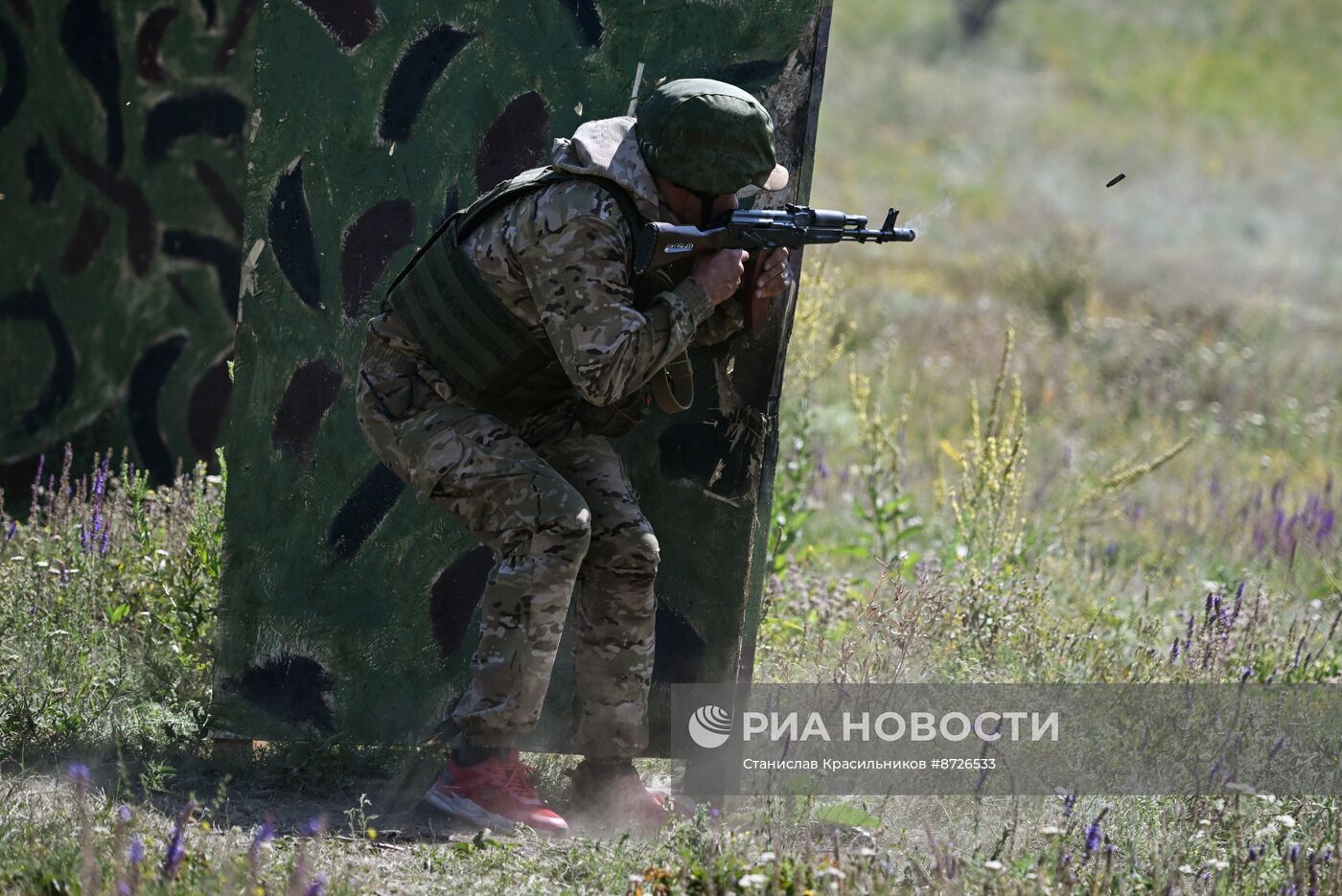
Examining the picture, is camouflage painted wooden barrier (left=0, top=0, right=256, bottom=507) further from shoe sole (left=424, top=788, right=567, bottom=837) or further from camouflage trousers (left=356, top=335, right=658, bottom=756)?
shoe sole (left=424, top=788, right=567, bottom=837)

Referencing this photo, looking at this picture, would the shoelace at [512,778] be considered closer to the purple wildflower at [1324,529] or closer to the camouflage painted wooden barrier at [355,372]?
the camouflage painted wooden barrier at [355,372]

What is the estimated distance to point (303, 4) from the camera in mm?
4242

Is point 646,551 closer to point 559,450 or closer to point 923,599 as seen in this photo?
point 559,450

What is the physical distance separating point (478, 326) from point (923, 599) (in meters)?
1.48

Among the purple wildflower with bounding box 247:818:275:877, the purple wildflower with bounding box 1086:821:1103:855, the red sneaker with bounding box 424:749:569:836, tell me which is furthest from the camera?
the red sneaker with bounding box 424:749:569:836

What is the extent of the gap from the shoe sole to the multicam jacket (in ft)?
3.46

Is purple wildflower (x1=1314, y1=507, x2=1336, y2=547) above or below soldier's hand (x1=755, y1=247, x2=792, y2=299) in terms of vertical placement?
above

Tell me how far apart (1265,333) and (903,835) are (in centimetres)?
898

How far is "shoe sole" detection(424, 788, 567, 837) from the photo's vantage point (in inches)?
150

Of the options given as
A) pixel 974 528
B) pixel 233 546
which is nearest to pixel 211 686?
pixel 233 546

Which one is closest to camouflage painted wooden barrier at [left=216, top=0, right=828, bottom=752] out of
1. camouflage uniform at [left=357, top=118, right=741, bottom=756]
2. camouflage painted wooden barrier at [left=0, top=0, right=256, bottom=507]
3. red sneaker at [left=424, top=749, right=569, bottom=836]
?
camouflage uniform at [left=357, top=118, right=741, bottom=756]

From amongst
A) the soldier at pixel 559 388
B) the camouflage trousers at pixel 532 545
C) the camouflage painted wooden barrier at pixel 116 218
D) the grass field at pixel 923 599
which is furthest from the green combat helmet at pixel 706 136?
the camouflage painted wooden barrier at pixel 116 218

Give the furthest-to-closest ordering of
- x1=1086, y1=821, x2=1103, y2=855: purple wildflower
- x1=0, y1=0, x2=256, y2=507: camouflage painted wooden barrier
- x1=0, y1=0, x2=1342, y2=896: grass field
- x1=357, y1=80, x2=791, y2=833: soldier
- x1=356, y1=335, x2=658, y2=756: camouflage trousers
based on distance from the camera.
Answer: x1=0, y1=0, x2=256, y2=507: camouflage painted wooden barrier → x1=356, y1=335, x2=658, y2=756: camouflage trousers → x1=357, y1=80, x2=791, y2=833: soldier → x1=0, y1=0, x2=1342, y2=896: grass field → x1=1086, y1=821, x2=1103, y2=855: purple wildflower

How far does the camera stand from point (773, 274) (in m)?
3.89
